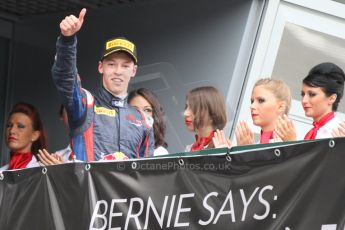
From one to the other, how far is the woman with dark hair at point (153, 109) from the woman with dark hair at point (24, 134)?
1124mm

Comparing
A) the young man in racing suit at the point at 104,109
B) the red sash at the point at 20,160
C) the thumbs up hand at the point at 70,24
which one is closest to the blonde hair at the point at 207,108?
the young man in racing suit at the point at 104,109

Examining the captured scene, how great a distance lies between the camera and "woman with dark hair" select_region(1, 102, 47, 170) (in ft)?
27.6

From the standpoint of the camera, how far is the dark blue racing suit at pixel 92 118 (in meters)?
5.90

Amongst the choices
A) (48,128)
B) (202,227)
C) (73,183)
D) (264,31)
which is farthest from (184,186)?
(48,128)

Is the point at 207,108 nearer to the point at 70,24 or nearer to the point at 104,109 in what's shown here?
the point at 104,109

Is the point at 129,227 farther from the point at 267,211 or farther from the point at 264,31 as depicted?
the point at 264,31

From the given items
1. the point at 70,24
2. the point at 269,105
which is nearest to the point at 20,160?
the point at 70,24

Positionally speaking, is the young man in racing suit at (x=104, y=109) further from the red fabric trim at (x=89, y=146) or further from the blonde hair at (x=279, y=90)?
the blonde hair at (x=279, y=90)

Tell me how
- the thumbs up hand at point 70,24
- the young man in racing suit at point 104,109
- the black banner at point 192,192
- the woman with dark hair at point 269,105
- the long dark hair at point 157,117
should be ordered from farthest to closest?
the long dark hair at point 157,117 < the woman with dark hair at point 269,105 < the young man in racing suit at point 104,109 < the thumbs up hand at point 70,24 < the black banner at point 192,192

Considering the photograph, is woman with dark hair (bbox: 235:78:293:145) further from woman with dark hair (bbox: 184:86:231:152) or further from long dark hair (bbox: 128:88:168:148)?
long dark hair (bbox: 128:88:168:148)

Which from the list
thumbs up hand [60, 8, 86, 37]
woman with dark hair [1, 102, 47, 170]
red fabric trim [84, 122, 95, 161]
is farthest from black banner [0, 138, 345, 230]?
woman with dark hair [1, 102, 47, 170]

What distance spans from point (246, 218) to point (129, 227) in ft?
2.54

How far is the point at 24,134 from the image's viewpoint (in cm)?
849

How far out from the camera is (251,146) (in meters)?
4.91
